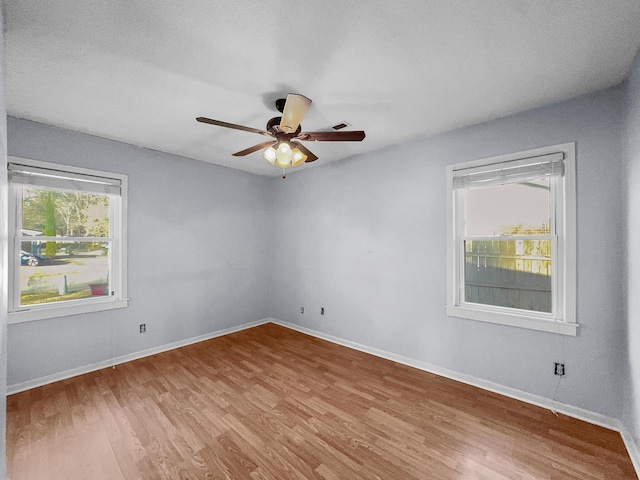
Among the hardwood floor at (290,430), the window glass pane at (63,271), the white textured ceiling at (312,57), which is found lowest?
the hardwood floor at (290,430)

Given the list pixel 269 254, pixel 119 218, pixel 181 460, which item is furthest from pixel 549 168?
pixel 119 218

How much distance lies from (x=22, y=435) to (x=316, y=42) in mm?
3397

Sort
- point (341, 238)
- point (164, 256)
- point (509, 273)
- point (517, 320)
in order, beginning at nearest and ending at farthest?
point (517, 320) → point (509, 273) → point (164, 256) → point (341, 238)

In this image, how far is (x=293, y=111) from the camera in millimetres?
1925

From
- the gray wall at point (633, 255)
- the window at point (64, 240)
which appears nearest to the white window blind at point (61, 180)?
the window at point (64, 240)

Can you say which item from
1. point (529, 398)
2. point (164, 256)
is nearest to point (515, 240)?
point (529, 398)

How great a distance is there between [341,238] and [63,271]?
3.29 metres

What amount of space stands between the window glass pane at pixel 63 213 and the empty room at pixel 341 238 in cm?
2

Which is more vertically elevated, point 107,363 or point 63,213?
point 63,213

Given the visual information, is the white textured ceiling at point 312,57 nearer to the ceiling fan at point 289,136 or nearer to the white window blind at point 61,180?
the ceiling fan at point 289,136

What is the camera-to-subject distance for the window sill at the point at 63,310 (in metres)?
2.61

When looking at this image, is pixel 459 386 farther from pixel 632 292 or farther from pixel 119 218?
pixel 119 218

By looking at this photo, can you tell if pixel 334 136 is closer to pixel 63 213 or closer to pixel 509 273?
pixel 509 273

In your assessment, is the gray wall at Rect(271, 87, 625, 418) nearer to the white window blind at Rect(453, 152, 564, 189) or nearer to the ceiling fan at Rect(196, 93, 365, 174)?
the white window blind at Rect(453, 152, 564, 189)
